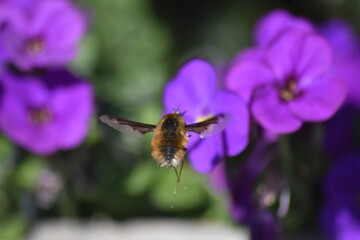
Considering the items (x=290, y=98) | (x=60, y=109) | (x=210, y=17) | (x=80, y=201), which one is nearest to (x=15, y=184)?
(x=80, y=201)

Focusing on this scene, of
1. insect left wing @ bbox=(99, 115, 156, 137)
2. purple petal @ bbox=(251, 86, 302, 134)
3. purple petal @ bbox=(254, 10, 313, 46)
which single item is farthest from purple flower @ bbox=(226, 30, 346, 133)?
insect left wing @ bbox=(99, 115, 156, 137)

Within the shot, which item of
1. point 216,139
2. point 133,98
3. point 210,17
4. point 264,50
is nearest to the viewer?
point 216,139

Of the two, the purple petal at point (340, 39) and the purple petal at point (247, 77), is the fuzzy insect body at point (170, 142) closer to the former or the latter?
the purple petal at point (247, 77)

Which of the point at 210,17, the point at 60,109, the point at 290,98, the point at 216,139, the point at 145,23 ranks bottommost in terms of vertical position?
the point at 216,139

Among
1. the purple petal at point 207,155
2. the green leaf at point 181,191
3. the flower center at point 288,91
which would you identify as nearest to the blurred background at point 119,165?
the green leaf at point 181,191

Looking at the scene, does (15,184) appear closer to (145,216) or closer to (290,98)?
(145,216)

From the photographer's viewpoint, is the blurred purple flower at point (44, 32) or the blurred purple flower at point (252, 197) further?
the blurred purple flower at point (44, 32)

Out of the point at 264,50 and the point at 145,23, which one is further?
the point at 145,23

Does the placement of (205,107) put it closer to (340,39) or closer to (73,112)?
(73,112)
